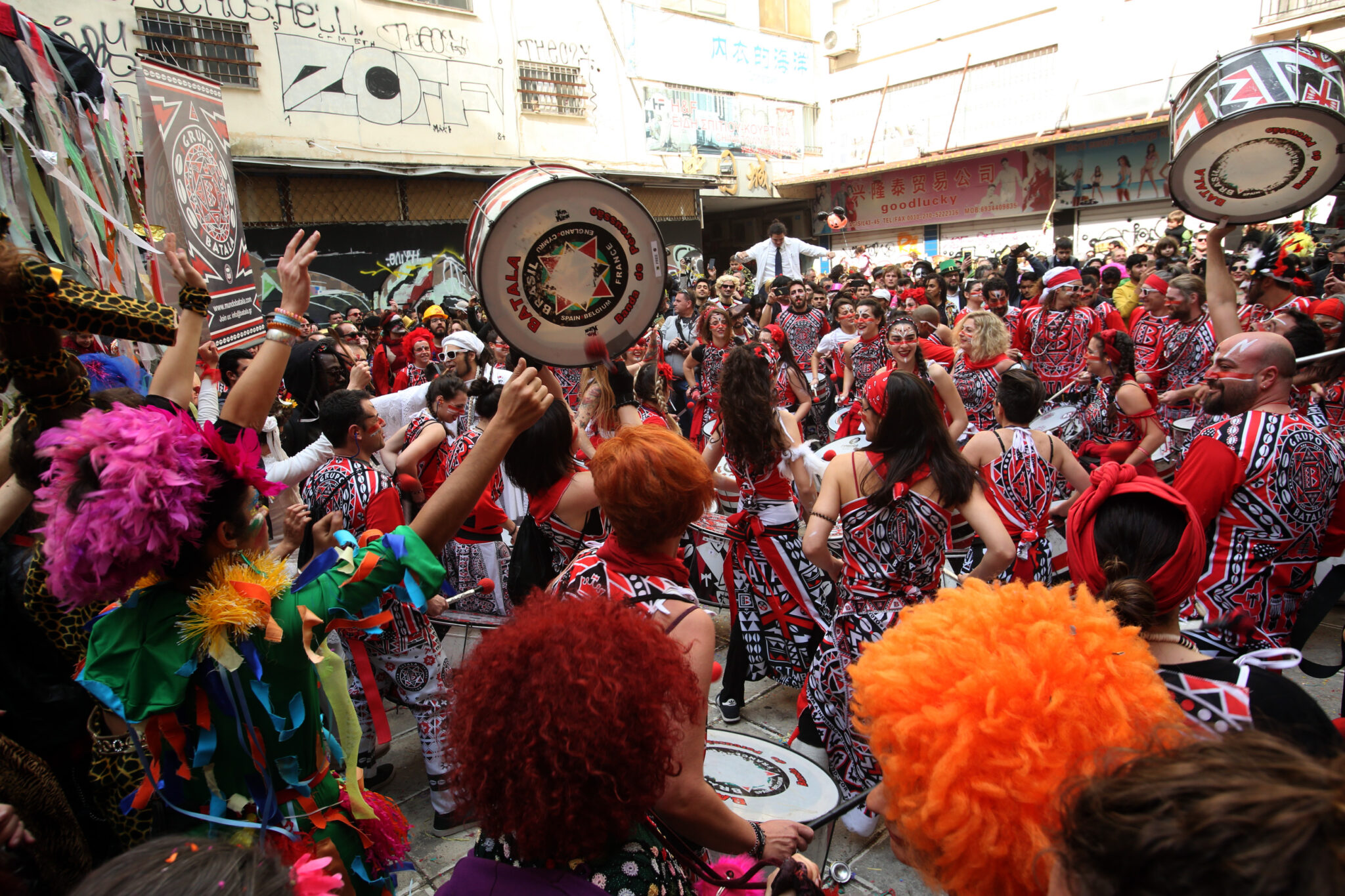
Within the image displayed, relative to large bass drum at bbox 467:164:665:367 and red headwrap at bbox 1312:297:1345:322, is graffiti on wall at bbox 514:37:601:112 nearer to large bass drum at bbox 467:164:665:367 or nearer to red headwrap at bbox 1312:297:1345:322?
red headwrap at bbox 1312:297:1345:322

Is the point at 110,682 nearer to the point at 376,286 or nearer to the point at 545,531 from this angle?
the point at 545,531

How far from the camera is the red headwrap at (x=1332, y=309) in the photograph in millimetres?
5527

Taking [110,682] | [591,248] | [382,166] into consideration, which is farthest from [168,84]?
[382,166]

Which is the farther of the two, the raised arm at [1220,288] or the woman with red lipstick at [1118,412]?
the woman with red lipstick at [1118,412]

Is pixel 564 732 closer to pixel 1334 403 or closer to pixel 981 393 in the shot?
pixel 981 393

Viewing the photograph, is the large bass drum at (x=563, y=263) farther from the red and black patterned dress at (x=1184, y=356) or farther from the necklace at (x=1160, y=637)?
the red and black patterned dress at (x=1184, y=356)

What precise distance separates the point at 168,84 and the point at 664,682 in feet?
14.2

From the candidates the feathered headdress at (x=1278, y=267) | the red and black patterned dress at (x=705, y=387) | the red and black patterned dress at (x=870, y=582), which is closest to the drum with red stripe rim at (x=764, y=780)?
the red and black patterned dress at (x=870, y=582)

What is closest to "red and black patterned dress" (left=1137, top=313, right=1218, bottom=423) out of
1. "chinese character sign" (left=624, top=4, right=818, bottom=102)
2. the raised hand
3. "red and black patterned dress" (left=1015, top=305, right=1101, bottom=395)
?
"red and black patterned dress" (left=1015, top=305, right=1101, bottom=395)

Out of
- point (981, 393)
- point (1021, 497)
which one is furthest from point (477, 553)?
point (981, 393)

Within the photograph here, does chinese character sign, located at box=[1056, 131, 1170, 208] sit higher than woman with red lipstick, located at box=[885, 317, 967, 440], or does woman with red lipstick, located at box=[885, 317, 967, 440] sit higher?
chinese character sign, located at box=[1056, 131, 1170, 208]

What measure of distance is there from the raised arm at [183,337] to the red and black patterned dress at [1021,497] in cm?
356

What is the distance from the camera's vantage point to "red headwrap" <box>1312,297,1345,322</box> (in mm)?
5527

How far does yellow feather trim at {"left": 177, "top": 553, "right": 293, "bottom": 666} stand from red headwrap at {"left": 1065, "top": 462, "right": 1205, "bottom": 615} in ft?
6.57
